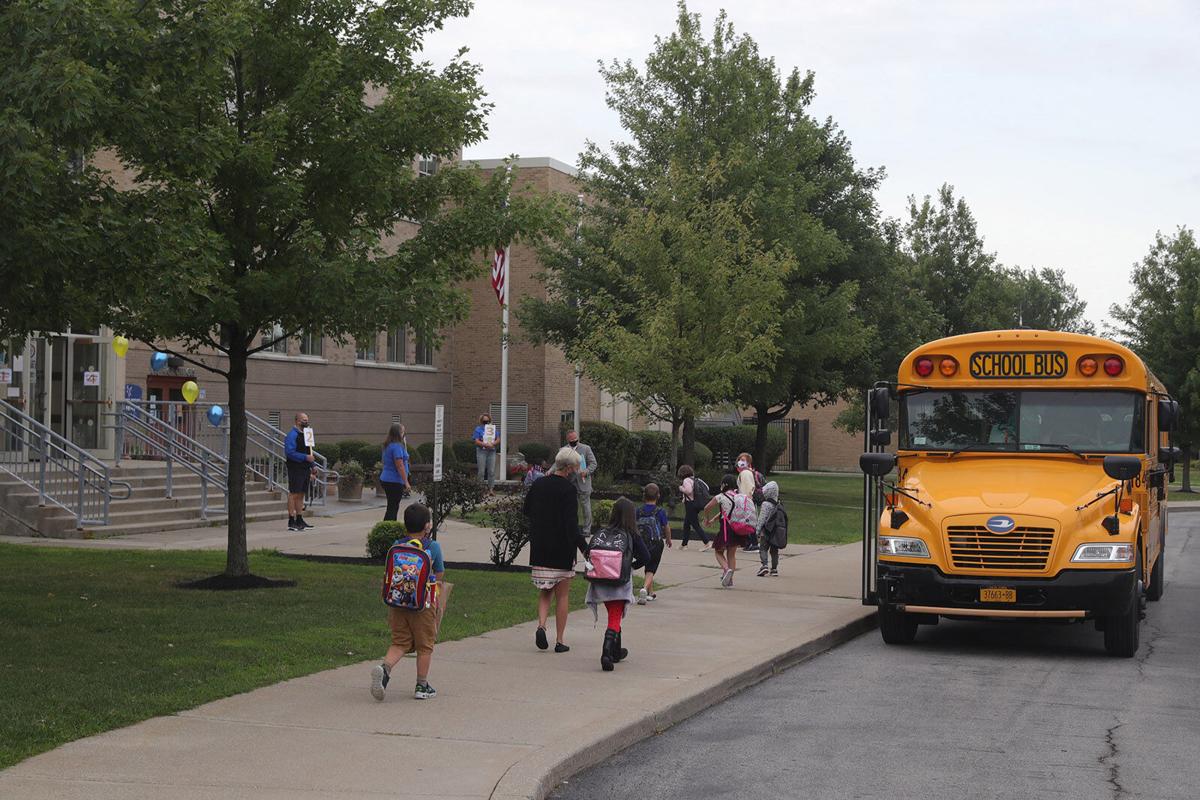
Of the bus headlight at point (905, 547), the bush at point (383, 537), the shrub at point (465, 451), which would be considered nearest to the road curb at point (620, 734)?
the bus headlight at point (905, 547)

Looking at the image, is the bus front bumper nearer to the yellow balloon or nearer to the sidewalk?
the sidewalk

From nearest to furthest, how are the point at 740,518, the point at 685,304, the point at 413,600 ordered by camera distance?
the point at 413,600 → the point at 740,518 → the point at 685,304

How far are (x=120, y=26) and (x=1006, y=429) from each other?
8.67 metres

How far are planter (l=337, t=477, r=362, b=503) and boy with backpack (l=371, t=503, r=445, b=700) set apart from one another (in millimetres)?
18495

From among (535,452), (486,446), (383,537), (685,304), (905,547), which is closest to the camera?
(905,547)

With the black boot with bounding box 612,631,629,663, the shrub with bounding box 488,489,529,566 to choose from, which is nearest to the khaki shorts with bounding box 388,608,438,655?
the black boot with bounding box 612,631,629,663

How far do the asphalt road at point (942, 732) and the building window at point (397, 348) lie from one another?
91.7ft

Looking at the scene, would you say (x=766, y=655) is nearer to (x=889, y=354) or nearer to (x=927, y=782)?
(x=927, y=782)

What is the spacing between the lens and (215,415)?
26.9 meters

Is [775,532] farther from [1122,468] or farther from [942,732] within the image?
[942,732]

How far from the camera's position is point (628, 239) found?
3023 cm

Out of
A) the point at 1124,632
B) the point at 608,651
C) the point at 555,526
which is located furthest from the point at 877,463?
the point at 608,651

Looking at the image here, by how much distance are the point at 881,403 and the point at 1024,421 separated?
1.51 metres

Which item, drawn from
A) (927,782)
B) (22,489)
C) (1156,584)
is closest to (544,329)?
(22,489)
